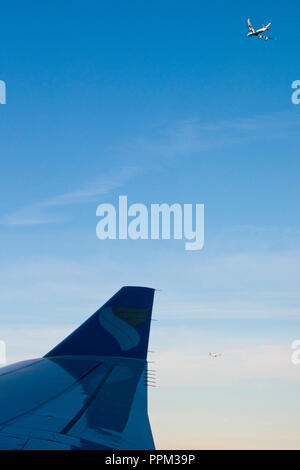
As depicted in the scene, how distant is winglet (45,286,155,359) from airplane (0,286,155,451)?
4 centimetres

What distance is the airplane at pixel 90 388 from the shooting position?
10562 mm

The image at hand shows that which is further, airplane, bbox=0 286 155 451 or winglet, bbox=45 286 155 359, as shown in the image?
winglet, bbox=45 286 155 359

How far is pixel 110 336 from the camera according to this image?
19078mm

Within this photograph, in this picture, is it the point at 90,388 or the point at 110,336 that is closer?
the point at 90,388

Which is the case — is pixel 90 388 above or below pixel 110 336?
below

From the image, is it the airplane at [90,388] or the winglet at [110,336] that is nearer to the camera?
the airplane at [90,388]

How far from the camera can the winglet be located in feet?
61.8

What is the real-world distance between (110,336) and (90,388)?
408 cm

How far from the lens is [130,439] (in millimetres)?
11477

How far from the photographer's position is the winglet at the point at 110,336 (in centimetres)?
1884

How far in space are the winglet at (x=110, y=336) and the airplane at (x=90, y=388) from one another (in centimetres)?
4

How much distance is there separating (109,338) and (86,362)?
1.47 m
